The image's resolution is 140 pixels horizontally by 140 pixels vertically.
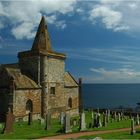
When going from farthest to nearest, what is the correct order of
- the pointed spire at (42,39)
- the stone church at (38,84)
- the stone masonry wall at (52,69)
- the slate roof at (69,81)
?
the slate roof at (69,81) < the pointed spire at (42,39) < the stone masonry wall at (52,69) < the stone church at (38,84)

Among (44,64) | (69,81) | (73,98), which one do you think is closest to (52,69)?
(44,64)

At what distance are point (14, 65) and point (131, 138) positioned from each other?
26060mm

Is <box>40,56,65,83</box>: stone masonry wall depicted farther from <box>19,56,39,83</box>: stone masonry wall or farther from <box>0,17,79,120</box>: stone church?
<box>19,56,39,83</box>: stone masonry wall

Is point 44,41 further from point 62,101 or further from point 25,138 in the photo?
point 25,138

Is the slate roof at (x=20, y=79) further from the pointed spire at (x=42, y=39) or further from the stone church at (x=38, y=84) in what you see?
the pointed spire at (x=42, y=39)

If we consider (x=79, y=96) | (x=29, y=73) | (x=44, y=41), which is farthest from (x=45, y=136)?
(x=79, y=96)

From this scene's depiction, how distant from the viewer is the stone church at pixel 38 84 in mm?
36906

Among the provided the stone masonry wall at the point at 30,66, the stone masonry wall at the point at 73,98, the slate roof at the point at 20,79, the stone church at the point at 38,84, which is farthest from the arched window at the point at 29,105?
the stone masonry wall at the point at 73,98

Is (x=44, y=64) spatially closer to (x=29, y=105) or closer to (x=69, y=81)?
(x=29, y=105)

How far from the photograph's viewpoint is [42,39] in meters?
43.6

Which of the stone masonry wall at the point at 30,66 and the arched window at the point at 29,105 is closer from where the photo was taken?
the arched window at the point at 29,105

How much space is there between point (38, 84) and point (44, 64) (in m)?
2.48

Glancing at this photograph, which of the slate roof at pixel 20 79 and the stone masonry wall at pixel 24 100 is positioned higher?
the slate roof at pixel 20 79

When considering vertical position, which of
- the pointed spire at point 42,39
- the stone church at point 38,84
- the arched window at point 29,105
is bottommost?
the arched window at point 29,105
